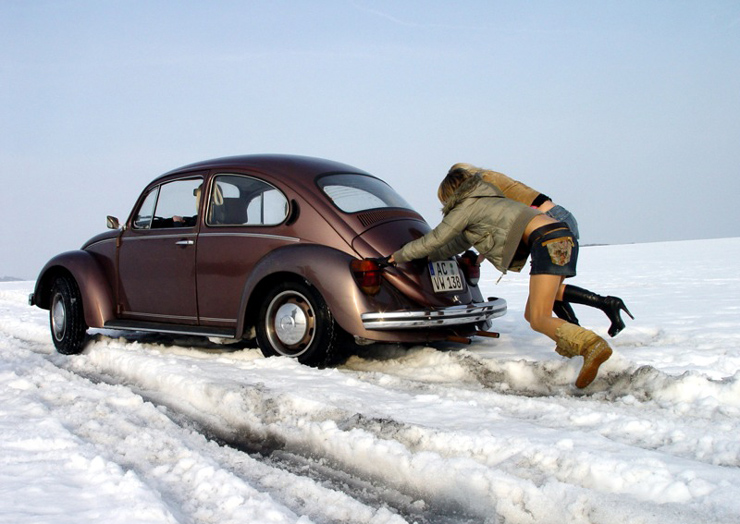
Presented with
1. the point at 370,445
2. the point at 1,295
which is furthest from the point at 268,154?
the point at 1,295

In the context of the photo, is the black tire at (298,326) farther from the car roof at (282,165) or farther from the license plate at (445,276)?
the car roof at (282,165)

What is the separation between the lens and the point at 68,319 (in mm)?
6539

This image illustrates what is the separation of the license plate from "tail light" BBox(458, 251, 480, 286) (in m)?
0.18

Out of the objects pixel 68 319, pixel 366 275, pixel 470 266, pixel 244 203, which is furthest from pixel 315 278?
pixel 68 319

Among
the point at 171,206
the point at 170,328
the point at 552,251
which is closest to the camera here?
the point at 552,251

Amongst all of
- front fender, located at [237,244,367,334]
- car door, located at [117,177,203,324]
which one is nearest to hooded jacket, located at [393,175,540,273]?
front fender, located at [237,244,367,334]

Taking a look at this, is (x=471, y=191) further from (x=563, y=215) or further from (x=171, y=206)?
(x=171, y=206)

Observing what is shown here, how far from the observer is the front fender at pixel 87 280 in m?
6.50

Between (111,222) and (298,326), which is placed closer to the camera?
(298,326)

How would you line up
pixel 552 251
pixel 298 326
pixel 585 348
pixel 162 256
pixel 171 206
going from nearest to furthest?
1. pixel 585 348
2. pixel 552 251
3. pixel 298 326
4. pixel 162 256
5. pixel 171 206

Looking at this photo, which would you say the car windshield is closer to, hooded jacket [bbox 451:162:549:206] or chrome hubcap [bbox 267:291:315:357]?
chrome hubcap [bbox 267:291:315:357]

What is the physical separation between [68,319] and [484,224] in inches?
168

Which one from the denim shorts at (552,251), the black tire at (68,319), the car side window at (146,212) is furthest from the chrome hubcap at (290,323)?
the black tire at (68,319)

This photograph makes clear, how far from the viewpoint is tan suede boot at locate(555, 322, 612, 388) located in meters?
4.08
